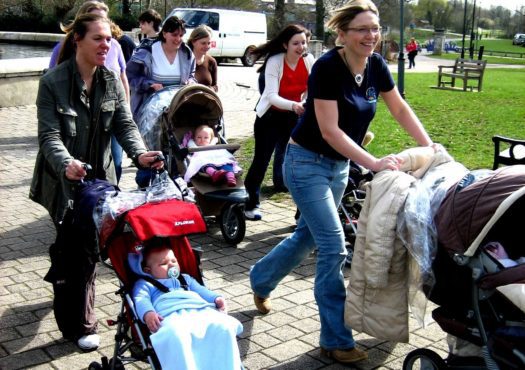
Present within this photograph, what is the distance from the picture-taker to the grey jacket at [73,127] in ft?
14.5

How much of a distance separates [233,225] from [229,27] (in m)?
24.0

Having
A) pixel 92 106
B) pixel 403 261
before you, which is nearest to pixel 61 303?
pixel 92 106

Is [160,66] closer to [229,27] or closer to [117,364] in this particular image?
[117,364]

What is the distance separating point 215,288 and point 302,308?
2.54ft

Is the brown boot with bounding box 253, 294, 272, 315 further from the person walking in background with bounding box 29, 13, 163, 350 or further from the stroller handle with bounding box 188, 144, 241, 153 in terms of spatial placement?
the stroller handle with bounding box 188, 144, 241, 153

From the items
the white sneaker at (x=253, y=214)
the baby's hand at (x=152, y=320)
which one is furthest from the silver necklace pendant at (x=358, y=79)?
the white sneaker at (x=253, y=214)

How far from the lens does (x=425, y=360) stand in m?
3.91

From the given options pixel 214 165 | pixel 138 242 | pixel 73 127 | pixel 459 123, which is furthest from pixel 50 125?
pixel 459 123

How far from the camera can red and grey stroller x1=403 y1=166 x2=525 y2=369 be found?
3.37 meters

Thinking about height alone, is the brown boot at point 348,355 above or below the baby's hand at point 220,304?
below

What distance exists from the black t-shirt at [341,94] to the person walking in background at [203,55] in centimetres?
437

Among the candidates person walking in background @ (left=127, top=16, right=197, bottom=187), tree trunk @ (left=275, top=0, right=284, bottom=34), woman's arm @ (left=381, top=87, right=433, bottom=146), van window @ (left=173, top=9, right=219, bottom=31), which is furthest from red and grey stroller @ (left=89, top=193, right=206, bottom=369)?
tree trunk @ (left=275, top=0, right=284, bottom=34)

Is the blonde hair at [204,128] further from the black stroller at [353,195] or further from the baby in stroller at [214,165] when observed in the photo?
the black stroller at [353,195]

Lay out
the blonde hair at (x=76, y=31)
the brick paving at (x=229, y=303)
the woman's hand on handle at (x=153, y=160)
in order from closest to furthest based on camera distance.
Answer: the woman's hand on handle at (x=153, y=160), the blonde hair at (x=76, y=31), the brick paving at (x=229, y=303)
